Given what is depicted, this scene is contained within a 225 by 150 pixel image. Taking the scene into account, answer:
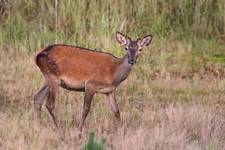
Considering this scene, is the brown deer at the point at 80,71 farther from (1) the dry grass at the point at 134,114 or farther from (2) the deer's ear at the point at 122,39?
(1) the dry grass at the point at 134,114

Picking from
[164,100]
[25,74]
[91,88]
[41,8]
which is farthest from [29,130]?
[41,8]

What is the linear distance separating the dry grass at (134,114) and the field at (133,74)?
0.04 ft

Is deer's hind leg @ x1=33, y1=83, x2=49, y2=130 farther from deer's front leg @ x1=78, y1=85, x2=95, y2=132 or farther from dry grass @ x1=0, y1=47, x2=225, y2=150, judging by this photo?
deer's front leg @ x1=78, y1=85, x2=95, y2=132

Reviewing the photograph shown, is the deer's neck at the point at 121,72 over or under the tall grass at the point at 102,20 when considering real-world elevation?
under

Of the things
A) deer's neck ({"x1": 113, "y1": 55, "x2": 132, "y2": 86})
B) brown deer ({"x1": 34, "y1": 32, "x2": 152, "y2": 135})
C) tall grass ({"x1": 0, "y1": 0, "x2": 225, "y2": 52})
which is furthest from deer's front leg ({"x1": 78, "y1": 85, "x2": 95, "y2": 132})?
tall grass ({"x1": 0, "y1": 0, "x2": 225, "y2": 52})

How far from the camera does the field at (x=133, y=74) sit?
8250 mm

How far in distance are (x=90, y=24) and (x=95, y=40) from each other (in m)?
0.55

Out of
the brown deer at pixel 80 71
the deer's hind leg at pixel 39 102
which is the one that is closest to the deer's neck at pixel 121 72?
the brown deer at pixel 80 71

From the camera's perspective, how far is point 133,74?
39.9ft

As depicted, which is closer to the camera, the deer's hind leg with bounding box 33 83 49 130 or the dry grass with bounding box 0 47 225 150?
the dry grass with bounding box 0 47 225 150

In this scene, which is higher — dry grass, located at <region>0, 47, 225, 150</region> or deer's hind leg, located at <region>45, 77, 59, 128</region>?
deer's hind leg, located at <region>45, 77, 59, 128</region>

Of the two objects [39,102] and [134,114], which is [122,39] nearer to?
[134,114]

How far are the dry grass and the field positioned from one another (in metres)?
0.01

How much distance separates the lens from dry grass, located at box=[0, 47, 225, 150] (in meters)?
8.01
